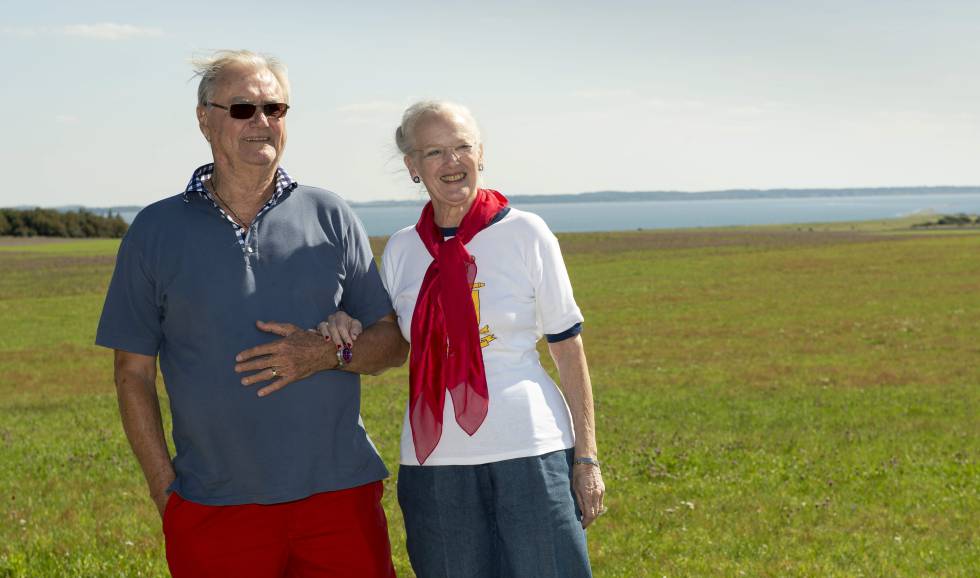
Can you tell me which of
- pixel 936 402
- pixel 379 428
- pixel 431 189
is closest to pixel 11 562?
pixel 431 189

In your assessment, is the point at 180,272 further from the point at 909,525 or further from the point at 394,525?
the point at 909,525

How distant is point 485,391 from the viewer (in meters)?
3.65

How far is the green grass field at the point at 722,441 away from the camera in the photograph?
26.1 ft

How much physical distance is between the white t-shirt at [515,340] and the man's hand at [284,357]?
0.48 meters

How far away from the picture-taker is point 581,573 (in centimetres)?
371

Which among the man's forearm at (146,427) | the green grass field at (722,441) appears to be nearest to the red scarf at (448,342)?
the man's forearm at (146,427)

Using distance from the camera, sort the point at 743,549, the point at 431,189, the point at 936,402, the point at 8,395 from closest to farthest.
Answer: the point at 431,189 < the point at 743,549 < the point at 936,402 < the point at 8,395

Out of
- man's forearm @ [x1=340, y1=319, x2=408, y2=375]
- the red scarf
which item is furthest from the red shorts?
man's forearm @ [x1=340, y1=319, x2=408, y2=375]

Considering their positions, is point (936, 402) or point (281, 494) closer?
point (281, 494)

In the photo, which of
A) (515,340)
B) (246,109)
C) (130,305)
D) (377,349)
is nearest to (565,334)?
(515,340)

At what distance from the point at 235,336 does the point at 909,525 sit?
24.2 ft

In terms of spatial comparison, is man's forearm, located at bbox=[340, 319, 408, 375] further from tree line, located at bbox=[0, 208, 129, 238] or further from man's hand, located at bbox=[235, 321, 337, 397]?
tree line, located at bbox=[0, 208, 129, 238]

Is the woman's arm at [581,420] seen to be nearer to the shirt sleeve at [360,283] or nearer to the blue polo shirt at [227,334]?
the shirt sleeve at [360,283]

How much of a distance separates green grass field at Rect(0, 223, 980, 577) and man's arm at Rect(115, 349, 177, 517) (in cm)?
364
